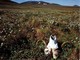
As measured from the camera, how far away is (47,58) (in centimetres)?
545

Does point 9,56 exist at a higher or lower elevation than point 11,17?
lower

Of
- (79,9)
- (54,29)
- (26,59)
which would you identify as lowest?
(26,59)

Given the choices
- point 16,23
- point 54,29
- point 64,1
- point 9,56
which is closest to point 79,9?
point 64,1

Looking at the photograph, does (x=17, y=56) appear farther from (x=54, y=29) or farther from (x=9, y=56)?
(x=54, y=29)

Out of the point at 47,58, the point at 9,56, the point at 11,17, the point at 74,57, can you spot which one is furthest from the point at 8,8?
the point at 74,57

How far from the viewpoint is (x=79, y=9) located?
6008 mm

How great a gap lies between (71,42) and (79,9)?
0.93 metres

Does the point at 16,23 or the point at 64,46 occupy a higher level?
the point at 16,23

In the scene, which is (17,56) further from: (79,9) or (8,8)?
(79,9)

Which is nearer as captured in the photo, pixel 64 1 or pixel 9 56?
pixel 9 56

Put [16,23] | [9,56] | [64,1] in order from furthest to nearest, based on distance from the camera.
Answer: [64,1]
[16,23]
[9,56]

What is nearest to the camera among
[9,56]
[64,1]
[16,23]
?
[9,56]

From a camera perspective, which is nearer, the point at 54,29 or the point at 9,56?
the point at 9,56

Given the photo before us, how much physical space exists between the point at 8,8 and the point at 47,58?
1.55 meters
